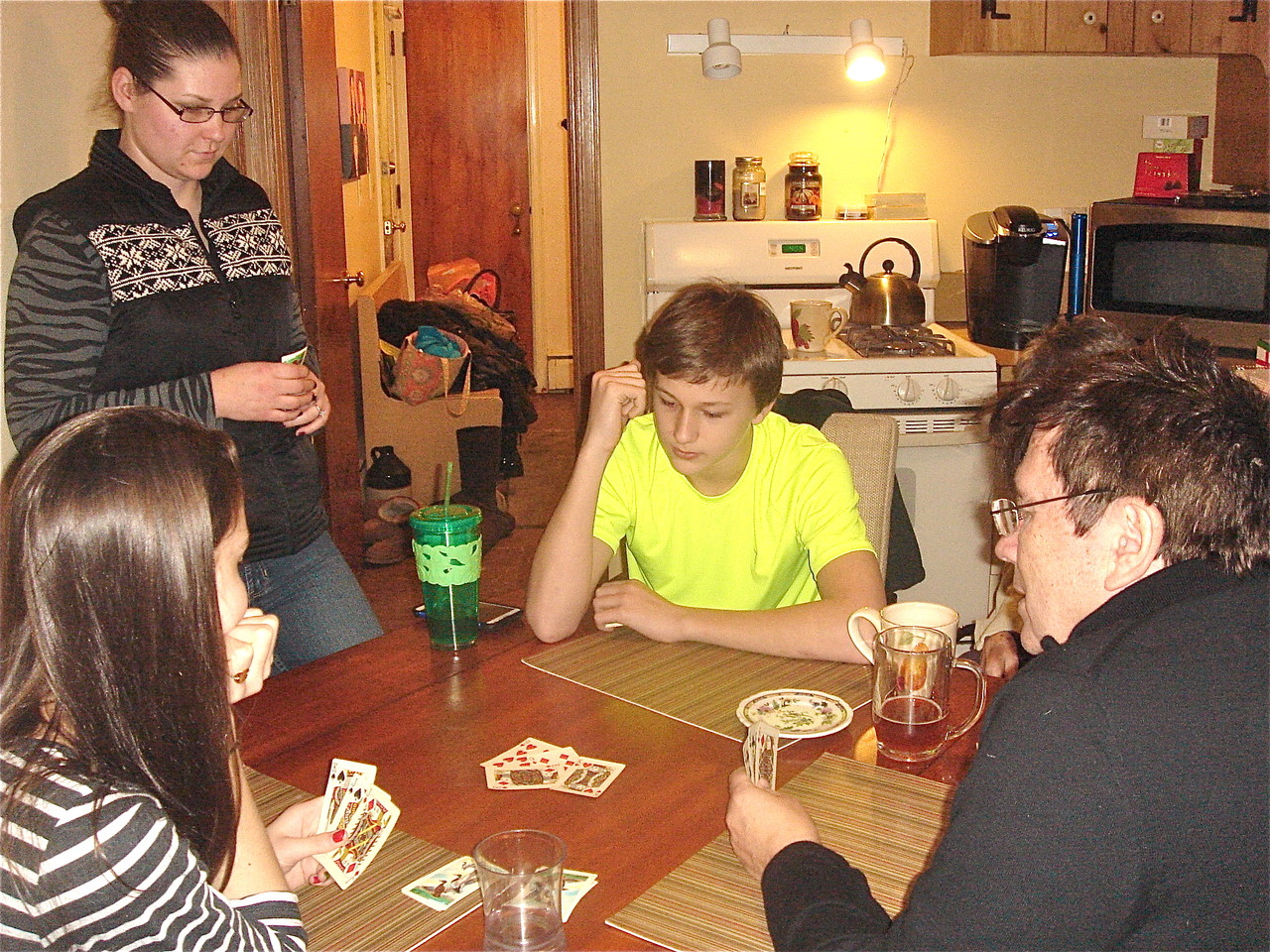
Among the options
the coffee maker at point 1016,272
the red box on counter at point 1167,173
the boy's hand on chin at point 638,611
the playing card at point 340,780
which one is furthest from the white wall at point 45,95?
the red box on counter at point 1167,173

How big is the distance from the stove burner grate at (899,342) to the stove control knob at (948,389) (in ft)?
0.25

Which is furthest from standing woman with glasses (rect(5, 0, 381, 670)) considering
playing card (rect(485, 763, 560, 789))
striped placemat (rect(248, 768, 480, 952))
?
striped placemat (rect(248, 768, 480, 952))

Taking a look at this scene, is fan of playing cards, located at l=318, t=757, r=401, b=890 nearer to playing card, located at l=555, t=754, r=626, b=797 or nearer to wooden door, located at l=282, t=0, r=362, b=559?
playing card, located at l=555, t=754, r=626, b=797

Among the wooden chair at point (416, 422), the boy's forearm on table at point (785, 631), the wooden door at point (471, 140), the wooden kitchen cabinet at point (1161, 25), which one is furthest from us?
the wooden door at point (471, 140)

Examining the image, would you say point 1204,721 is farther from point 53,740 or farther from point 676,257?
point 676,257

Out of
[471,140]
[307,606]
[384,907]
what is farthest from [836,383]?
[471,140]

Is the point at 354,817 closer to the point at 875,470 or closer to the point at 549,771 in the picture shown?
the point at 549,771

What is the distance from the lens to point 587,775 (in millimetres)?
1257

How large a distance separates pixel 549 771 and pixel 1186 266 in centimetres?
265

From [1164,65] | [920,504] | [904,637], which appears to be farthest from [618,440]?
[1164,65]

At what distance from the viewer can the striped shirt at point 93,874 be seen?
875 mm

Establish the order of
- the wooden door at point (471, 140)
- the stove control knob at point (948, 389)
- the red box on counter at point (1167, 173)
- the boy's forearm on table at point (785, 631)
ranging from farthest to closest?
the wooden door at point (471, 140), the red box on counter at point (1167, 173), the stove control knob at point (948, 389), the boy's forearm on table at point (785, 631)

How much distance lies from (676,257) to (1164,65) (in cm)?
171

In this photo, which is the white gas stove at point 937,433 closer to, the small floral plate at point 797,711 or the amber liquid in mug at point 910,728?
the small floral plate at point 797,711
